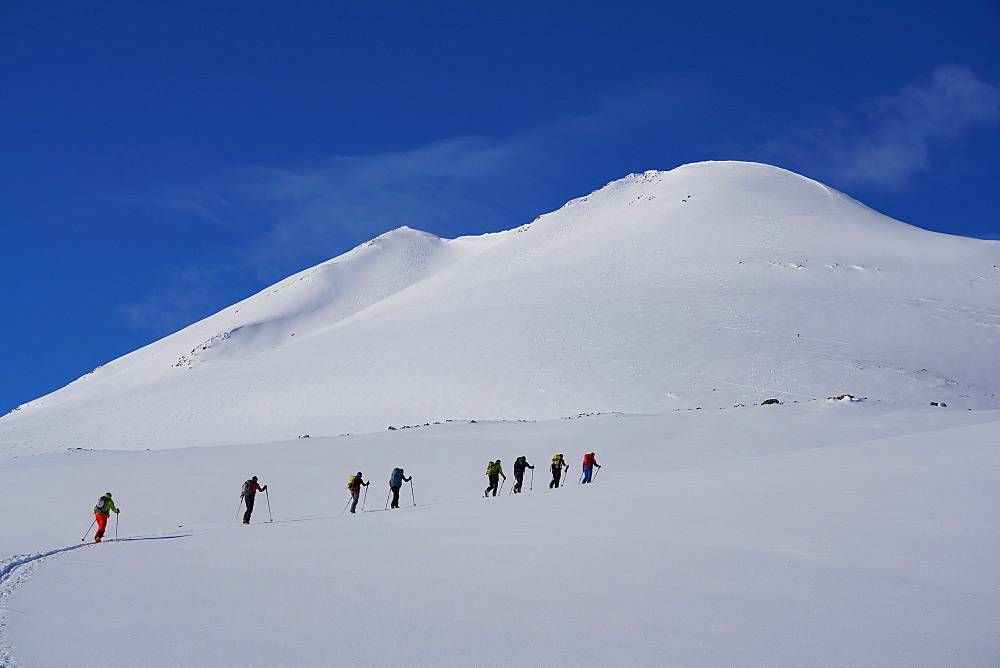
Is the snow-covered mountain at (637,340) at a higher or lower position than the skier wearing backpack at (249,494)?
higher

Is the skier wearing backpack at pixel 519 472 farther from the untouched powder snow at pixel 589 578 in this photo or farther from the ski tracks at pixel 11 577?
the ski tracks at pixel 11 577

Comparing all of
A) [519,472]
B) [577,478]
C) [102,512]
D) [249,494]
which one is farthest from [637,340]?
[102,512]

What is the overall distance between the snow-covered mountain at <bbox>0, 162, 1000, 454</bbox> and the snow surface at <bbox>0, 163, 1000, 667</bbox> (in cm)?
27

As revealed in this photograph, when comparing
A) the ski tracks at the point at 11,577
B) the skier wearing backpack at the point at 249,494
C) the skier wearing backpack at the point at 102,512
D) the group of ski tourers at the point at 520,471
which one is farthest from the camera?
the group of ski tourers at the point at 520,471

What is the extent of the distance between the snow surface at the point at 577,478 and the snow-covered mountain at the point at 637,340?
0.27 metres

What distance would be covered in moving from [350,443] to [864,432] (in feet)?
57.0

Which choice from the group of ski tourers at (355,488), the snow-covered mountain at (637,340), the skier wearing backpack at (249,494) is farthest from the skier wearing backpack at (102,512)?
the snow-covered mountain at (637,340)

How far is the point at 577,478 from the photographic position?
70.8ft

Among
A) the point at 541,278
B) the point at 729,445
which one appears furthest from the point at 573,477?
the point at 541,278

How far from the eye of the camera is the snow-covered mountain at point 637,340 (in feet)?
117

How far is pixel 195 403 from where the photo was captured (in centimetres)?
4409

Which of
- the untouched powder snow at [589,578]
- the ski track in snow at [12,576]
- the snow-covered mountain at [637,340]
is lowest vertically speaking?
the ski track in snow at [12,576]

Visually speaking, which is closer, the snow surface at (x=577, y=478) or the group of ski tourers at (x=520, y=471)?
the snow surface at (x=577, y=478)

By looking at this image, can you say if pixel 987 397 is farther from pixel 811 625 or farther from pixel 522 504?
pixel 811 625
